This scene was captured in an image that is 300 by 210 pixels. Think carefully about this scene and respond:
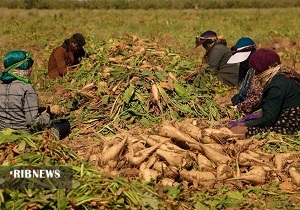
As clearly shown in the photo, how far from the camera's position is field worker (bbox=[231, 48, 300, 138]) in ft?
13.7

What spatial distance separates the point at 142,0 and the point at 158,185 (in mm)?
29002

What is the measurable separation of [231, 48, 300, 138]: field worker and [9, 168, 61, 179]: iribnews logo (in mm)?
2102

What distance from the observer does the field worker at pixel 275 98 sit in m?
4.17

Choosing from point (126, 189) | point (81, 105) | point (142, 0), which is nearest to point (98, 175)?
point (126, 189)

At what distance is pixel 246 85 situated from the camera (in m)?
5.39

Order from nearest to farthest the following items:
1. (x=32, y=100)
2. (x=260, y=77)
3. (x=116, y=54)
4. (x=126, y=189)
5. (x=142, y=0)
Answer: (x=126, y=189) < (x=32, y=100) < (x=260, y=77) < (x=116, y=54) < (x=142, y=0)

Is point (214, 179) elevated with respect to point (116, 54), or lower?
lower

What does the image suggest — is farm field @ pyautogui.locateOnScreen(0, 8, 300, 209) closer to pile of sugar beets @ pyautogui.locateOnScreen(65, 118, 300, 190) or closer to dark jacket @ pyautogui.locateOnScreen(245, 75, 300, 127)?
pile of sugar beets @ pyautogui.locateOnScreen(65, 118, 300, 190)

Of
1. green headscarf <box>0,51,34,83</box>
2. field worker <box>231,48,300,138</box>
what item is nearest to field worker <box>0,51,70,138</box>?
green headscarf <box>0,51,34,83</box>

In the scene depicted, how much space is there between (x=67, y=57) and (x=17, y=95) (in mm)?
3333

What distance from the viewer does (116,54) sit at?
21.3ft

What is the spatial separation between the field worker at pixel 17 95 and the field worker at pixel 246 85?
8.29ft

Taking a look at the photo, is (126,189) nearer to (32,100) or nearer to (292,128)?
(32,100)

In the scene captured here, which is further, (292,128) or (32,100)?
(292,128)
